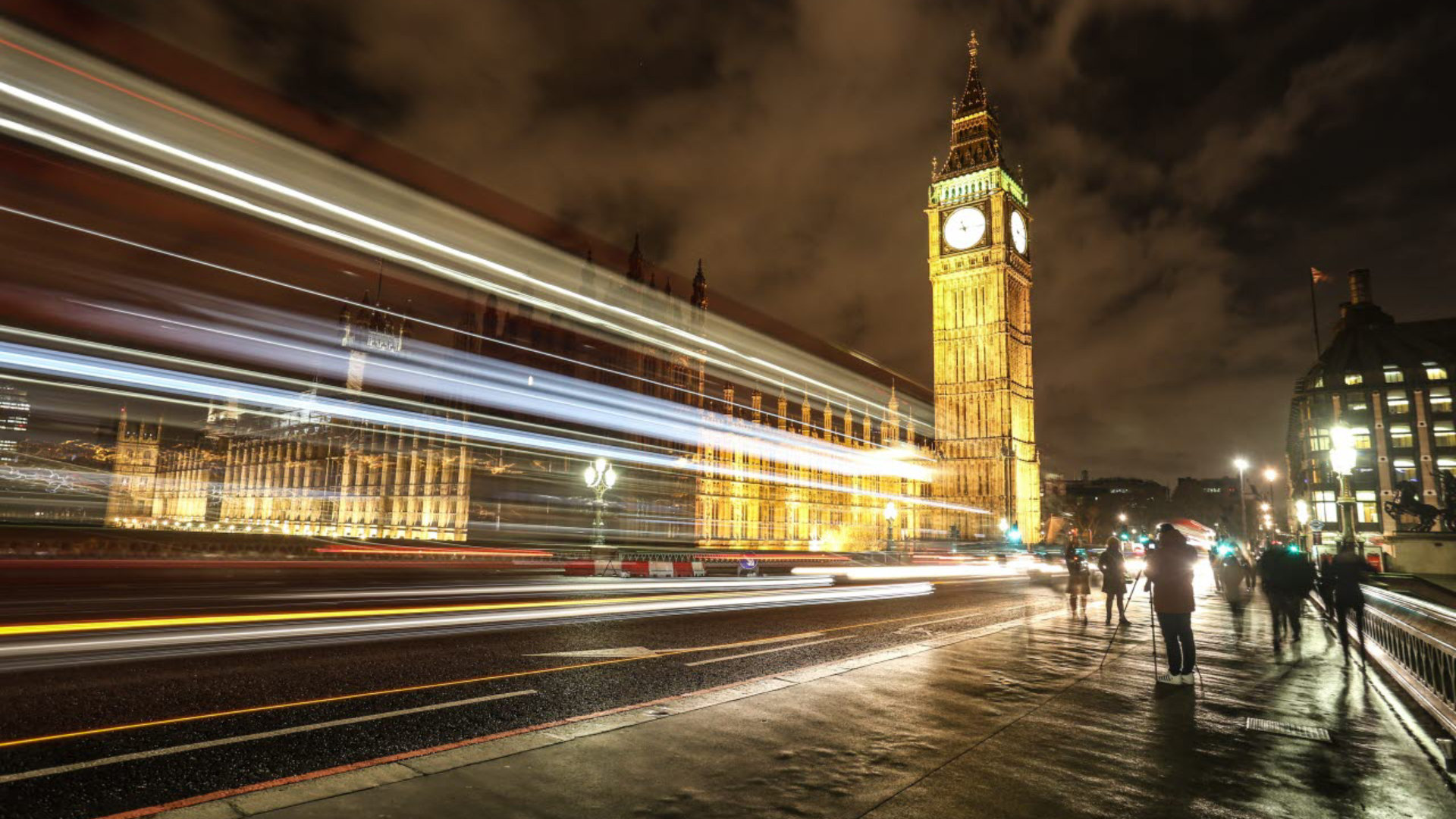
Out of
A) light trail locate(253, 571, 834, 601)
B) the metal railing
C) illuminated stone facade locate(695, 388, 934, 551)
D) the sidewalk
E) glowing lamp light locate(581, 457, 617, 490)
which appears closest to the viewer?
the sidewalk

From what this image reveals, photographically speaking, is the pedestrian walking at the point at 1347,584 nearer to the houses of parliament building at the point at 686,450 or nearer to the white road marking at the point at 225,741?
the white road marking at the point at 225,741

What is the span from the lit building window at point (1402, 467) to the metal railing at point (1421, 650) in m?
87.4

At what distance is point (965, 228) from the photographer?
274 ft

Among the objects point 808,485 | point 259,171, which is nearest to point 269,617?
point 259,171

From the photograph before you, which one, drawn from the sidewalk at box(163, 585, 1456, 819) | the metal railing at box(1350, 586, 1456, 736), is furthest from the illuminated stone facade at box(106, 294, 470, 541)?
the metal railing at box(1350, 586, 1456, 736)

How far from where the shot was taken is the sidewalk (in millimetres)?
4453

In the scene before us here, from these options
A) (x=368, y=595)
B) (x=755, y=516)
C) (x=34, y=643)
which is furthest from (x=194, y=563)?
(x=755, y=516)

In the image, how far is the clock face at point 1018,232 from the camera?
83.4 metres

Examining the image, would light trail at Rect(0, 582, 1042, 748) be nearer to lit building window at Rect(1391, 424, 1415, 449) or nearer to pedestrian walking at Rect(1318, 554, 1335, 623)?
pedestrian walking at Rect(1318, 554, 1335, 623)

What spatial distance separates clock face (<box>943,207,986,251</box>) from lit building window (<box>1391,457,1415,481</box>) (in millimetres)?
48135

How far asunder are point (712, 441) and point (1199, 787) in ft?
183

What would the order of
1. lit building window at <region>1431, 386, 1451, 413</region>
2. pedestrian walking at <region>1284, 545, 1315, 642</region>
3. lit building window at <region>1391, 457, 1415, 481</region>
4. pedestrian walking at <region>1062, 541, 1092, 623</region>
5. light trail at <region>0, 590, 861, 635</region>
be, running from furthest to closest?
lit building window at <region>1391, 457, 1415, 481</region> → lit building window at <region>1431, 386, 1451, 413</region> → pedestrian walking at <region>1062, 541, 1092, 623</region> → pedestrian walking at <region>1284, 545, 1315, 642</region> → light trail at <region>0, 590, 861, 635</region>

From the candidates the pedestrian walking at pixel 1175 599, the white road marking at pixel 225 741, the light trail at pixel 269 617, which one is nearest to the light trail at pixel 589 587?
the light trail at pixel 269 617

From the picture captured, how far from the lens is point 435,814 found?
415 cm
